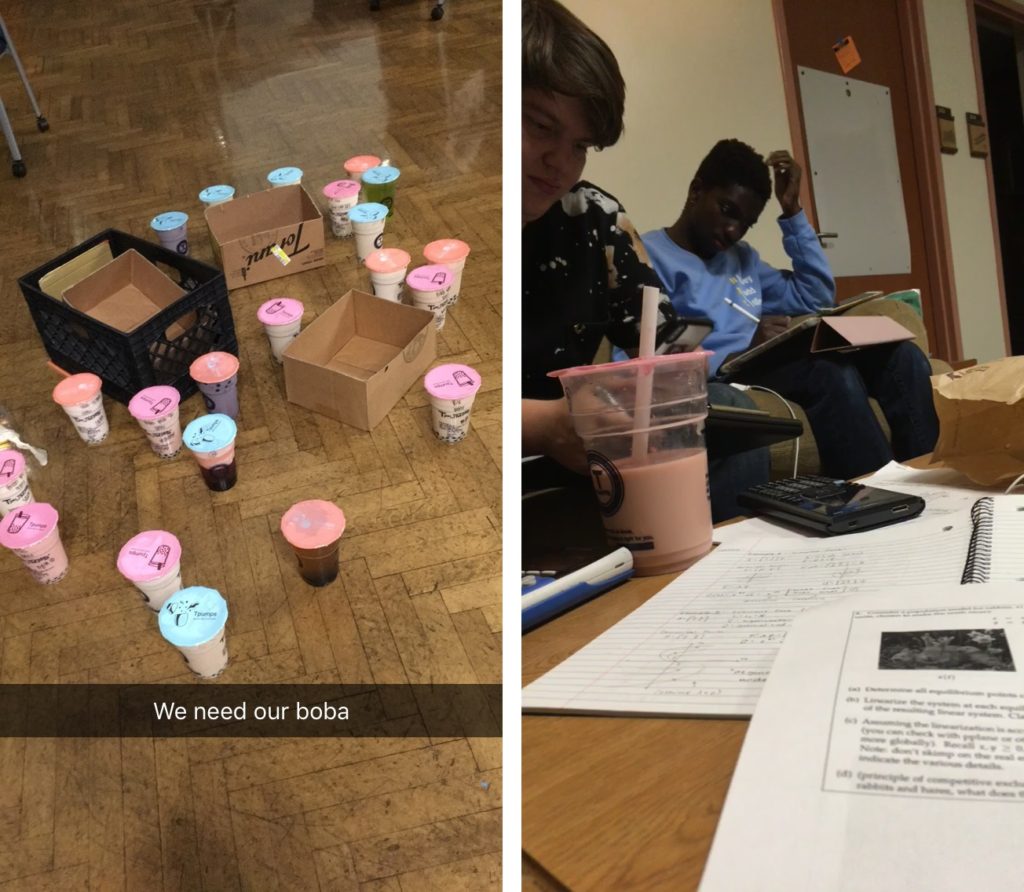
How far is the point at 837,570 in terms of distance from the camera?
2.36ft

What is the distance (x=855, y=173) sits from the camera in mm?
2680

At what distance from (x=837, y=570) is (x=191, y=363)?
151 cm

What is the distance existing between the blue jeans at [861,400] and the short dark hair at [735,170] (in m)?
0.49

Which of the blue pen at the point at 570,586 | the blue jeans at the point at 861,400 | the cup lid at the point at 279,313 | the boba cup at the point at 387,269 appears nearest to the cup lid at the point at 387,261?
the boba cup at the point at 387,269

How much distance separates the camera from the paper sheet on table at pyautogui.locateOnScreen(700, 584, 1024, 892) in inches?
14.7

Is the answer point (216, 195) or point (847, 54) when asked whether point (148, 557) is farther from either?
point (847, 54)

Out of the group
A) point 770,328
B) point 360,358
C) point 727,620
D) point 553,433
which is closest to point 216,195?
point 360,358

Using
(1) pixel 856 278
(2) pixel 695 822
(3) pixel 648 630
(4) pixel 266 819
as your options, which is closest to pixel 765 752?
(2) pixel 695 822

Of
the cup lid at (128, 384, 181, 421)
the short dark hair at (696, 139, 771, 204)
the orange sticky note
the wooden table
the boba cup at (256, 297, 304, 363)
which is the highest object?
the orange sticky note

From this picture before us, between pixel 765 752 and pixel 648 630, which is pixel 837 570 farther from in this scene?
pixel 765 752

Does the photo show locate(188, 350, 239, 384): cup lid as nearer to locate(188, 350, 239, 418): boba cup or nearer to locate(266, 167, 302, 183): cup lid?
locate(188, 350, 239, 418): boba cup

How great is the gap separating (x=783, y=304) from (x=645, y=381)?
5.12 feet

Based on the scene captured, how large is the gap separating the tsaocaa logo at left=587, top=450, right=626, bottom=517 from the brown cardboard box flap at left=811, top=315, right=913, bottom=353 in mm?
961

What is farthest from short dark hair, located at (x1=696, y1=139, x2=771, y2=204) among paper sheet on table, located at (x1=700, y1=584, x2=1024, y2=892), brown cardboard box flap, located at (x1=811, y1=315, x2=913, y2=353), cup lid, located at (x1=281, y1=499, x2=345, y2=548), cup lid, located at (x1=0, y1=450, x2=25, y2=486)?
paper sheet on table, located at (x1=700, y1=584, x2=1024, y2=892)
